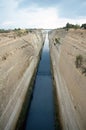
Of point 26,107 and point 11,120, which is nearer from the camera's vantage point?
point 11,120

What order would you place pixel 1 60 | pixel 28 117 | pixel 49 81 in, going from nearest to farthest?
pixel 28 117 → pixel 1 60 → pixel 49 81

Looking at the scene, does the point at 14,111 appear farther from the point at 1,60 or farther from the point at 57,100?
the point at 1,60

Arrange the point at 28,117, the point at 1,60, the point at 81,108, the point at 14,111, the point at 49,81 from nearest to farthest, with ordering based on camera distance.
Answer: the point at 81,108 → the point at 14,111 → the point at 28,117 → the point at 1,60 → the point at 49,81

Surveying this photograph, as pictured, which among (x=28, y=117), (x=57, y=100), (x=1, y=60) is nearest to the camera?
(x=28, y=117)

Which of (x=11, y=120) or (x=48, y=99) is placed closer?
(x=11, y=120)

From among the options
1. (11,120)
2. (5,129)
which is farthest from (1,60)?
(5,129)

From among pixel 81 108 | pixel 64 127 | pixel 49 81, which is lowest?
pixel 49 81

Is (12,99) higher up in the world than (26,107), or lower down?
higher up

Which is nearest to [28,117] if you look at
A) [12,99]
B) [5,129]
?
[12,99]

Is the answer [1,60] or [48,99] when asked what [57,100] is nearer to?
[48,99]
